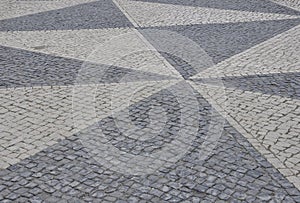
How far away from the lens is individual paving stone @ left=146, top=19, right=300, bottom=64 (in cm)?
891

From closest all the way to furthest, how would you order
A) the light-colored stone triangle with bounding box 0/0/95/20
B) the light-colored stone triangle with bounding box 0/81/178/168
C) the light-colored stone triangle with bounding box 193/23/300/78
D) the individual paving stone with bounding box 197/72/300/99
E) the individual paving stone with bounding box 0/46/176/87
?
the light-colored stone triangle with bounding box 0/81/178/168, the individual paving stone with bounding box 197/72/300/99, the individual paving stone with bounding box 0/46/176/87, the light-colored stone triangle with bounding box 193/23/300/78, the light-colored stone triangle with bounding box 0/0/95/20

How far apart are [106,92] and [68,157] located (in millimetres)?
1957

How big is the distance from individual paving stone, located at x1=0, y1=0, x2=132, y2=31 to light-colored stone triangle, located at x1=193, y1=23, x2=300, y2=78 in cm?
332

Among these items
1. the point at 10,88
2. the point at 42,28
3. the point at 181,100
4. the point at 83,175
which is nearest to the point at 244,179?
the point at 83,175

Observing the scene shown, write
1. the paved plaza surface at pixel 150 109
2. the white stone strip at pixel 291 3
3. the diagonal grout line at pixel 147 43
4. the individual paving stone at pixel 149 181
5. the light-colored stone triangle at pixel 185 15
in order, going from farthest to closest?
the white stone strip at pixel 291 3 < the light-colored stone triangle at pixel 185 15 < the diagonal grout line at pixel 147 43 < the paved plaza surface at pixel 150 109 < the individual paving stone at pixel 149 181

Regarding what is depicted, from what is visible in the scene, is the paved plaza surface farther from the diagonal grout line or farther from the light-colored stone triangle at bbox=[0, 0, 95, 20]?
the light-colored stone triangle at bbox=[0, 0, 95, 20]

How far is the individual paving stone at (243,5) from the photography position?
11.9 meters

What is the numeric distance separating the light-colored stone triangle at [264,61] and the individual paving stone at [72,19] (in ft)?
10.9

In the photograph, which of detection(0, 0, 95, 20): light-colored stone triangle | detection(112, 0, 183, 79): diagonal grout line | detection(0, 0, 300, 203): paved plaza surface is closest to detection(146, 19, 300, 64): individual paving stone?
detection(0, 0, 300, 203): paved plaza surface

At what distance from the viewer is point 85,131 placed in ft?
19.1

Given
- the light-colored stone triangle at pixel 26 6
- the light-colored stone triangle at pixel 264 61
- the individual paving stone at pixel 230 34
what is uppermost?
the light-colored stone triangle at pixel 26 6

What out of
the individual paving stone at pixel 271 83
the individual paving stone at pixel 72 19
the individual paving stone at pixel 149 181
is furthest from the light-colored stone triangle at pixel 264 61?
the individual paving stone at pixel 72 19

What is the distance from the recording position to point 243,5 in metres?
12.4

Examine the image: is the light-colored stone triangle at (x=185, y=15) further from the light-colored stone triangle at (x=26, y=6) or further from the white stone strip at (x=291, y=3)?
the light-colored stone triangle at (x=26, y=6)
